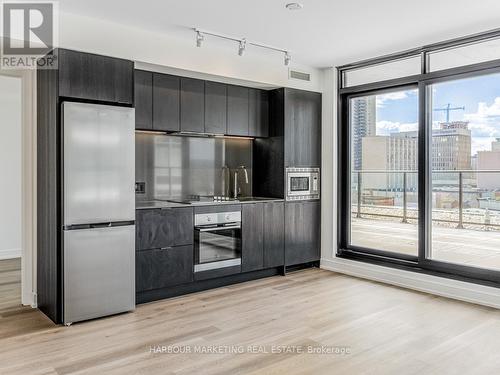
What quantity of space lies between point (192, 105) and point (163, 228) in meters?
1.44

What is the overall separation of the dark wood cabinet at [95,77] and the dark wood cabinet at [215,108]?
3.65 feet

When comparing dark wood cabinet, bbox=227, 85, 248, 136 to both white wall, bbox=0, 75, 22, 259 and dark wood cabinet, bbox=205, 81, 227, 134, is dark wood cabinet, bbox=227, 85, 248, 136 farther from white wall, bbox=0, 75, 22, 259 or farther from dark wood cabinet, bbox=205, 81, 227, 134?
white wall, bbox=0, 75, 22, 259

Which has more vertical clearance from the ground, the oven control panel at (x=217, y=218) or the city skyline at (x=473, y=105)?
the city skyline at (x=473, y=105)

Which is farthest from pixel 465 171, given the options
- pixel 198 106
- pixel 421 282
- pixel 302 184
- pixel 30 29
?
pixel 30 29

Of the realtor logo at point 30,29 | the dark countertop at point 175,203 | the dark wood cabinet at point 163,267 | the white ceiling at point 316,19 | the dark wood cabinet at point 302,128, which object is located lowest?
the dark wood cabinet at point 163,267

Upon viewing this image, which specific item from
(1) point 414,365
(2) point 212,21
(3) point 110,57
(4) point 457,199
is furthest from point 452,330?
(3) point 110,57

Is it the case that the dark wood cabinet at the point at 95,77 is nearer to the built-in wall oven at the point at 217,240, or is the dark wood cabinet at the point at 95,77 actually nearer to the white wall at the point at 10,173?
the built-in wall oven at the point at 217,240

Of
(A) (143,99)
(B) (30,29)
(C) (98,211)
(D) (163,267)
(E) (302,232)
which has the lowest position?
(D) (163,267)

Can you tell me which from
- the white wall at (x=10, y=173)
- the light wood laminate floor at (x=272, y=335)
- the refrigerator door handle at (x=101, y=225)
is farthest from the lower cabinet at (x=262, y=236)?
the white wall at (x=10, y=173)

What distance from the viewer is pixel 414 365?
2.77 meters

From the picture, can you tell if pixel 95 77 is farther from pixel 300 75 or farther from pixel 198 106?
pixel 300 75

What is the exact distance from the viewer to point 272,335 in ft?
10.8

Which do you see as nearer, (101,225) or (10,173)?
(101,225)

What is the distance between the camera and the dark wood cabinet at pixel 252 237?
482 centimetres
